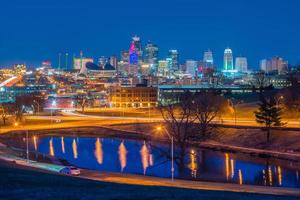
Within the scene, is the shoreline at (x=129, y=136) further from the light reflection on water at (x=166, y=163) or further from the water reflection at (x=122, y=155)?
the water reflection at (x=122, y=155)

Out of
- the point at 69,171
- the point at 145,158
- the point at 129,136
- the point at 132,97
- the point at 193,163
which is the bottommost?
the point at 193,163

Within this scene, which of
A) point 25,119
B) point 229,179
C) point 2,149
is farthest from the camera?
point 25,119

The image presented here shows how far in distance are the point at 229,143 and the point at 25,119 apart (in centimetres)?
3184

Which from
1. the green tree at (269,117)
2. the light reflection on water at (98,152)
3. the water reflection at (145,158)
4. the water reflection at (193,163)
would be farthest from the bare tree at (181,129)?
the green tree at (269,117)

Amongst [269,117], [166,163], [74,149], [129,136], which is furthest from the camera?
[129,136]

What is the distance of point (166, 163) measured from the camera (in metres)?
32.8

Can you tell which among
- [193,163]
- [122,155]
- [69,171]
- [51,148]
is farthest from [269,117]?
[69,171]

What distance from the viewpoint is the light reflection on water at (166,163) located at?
28031 millimetres

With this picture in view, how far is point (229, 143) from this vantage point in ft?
139

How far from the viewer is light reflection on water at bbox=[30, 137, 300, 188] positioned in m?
28.0

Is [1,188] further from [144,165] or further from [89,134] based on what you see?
[89,134]

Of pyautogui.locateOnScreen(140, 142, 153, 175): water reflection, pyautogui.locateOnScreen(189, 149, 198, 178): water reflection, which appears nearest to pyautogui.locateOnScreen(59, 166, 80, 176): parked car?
pyautogui.locateOnScreen(140, 142, 153, 175): water reflection

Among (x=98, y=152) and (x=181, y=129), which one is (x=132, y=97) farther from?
(x=98, y=152)

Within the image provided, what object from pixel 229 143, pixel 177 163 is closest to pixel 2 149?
pixel 177 163
